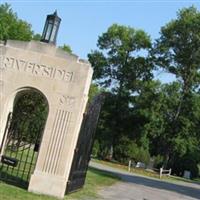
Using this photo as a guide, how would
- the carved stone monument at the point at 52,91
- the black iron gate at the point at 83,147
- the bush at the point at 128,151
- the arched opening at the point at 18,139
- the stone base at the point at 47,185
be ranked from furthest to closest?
the bush at the point at 128,151
the black iron gate at the point at 83,147
the arched opening at the point at 18,139
the carved stone monument at the point at 52,91
the stone base at the point at 47,185

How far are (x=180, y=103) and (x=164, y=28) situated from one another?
8.23 meters

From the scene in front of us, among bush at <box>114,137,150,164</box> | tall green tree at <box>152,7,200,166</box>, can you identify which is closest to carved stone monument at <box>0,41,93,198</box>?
tall green tree at <box>152,7,200,166</box>

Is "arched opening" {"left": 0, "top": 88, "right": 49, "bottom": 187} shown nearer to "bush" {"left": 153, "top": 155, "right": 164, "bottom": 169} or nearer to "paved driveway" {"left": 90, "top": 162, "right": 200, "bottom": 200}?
"paved driveway" {"left": 90, "top": 162, "right": 200, "bottom": 200}

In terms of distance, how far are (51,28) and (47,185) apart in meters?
4.50

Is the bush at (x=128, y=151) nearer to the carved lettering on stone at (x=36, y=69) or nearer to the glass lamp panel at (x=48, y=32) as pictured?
the glass lamp panel at (x=48, y=32)

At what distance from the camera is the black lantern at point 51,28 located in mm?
15648

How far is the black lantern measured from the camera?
51.3 ft

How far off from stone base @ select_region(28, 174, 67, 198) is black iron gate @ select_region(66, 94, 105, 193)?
21.9 inches

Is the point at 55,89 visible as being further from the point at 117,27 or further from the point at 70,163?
the point at 117,27

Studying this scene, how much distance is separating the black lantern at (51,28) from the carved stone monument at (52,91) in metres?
0.52

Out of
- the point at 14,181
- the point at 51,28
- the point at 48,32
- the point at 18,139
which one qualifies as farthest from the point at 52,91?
the point at 18,139

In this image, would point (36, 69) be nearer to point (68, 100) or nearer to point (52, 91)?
point (52, 91)

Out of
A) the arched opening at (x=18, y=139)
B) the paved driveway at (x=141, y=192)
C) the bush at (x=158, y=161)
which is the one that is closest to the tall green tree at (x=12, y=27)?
the paved driveway at (x=141, y=192)

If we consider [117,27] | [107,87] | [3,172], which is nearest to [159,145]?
[107,87]
